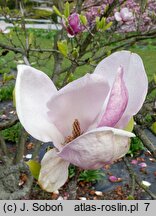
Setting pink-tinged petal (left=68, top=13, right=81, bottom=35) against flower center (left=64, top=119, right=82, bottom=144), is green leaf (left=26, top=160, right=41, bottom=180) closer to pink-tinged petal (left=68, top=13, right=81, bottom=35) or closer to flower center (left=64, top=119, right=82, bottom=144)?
flower center (left=64, top=119, right=82, bottom=144)

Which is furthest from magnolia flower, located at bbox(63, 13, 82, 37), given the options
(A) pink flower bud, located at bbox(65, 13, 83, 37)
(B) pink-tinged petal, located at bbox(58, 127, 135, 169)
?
(B) pink-tinged petal, located at bbox(58, 127, 135, 169)

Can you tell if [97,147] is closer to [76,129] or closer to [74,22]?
[76,129]

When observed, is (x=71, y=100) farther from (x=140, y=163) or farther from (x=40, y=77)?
(x=140, y=163)

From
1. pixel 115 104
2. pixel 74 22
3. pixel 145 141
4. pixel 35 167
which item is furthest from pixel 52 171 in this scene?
pixel 74 22

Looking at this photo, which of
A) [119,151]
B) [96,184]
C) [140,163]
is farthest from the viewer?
[140,163]

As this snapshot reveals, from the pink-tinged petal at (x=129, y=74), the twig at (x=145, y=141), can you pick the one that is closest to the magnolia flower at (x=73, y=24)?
the twig at (x=145, y=141)

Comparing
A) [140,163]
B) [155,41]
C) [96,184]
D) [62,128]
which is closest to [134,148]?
[140,163]

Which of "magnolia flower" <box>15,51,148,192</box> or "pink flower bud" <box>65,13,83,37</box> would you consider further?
"pink flower bud" <box>65,13,83,37</box>
